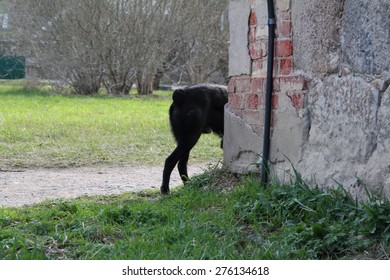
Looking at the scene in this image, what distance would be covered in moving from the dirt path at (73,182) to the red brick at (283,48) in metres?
2.23

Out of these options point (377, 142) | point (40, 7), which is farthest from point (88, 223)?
point (40, 7)

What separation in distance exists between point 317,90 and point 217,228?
4.41 feet

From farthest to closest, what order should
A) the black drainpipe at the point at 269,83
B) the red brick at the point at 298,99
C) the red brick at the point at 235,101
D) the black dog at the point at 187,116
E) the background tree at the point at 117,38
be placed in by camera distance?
the background tree at the point at 117,38, the black dog at the point at 187,116, the red brick at the point at 235,101, the black drainpipe at the point at 269,83, the red brick at the point at 298,99

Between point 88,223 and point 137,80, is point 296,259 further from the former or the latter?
point 137,80

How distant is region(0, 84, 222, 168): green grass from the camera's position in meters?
9.35

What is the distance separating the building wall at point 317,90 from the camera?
4.70 m

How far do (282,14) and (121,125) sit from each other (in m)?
7.28

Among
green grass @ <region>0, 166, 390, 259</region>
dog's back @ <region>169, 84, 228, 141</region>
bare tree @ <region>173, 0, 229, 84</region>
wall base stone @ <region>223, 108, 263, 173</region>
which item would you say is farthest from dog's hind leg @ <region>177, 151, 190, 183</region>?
bare tree @ <region>173, 0, 229, 84</region>

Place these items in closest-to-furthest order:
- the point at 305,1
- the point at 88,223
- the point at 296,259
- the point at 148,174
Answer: the point at 296,259 → the point at 88,223 → the point at 305,1 → the point at 148,174

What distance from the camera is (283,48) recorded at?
18.8 ft

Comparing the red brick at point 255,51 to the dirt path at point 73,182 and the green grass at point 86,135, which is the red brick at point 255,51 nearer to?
the dirt path at point 73,182

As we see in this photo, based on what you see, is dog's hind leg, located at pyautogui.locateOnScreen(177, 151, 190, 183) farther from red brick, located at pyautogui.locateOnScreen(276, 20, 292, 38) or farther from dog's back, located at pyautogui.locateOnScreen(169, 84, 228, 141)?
red brick, located at pyautogui.locateOnScreen(276, 20, 292, 38)

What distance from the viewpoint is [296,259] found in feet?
13.4

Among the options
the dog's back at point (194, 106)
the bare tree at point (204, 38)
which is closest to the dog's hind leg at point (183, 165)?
the dog's back at point (194, 106)
